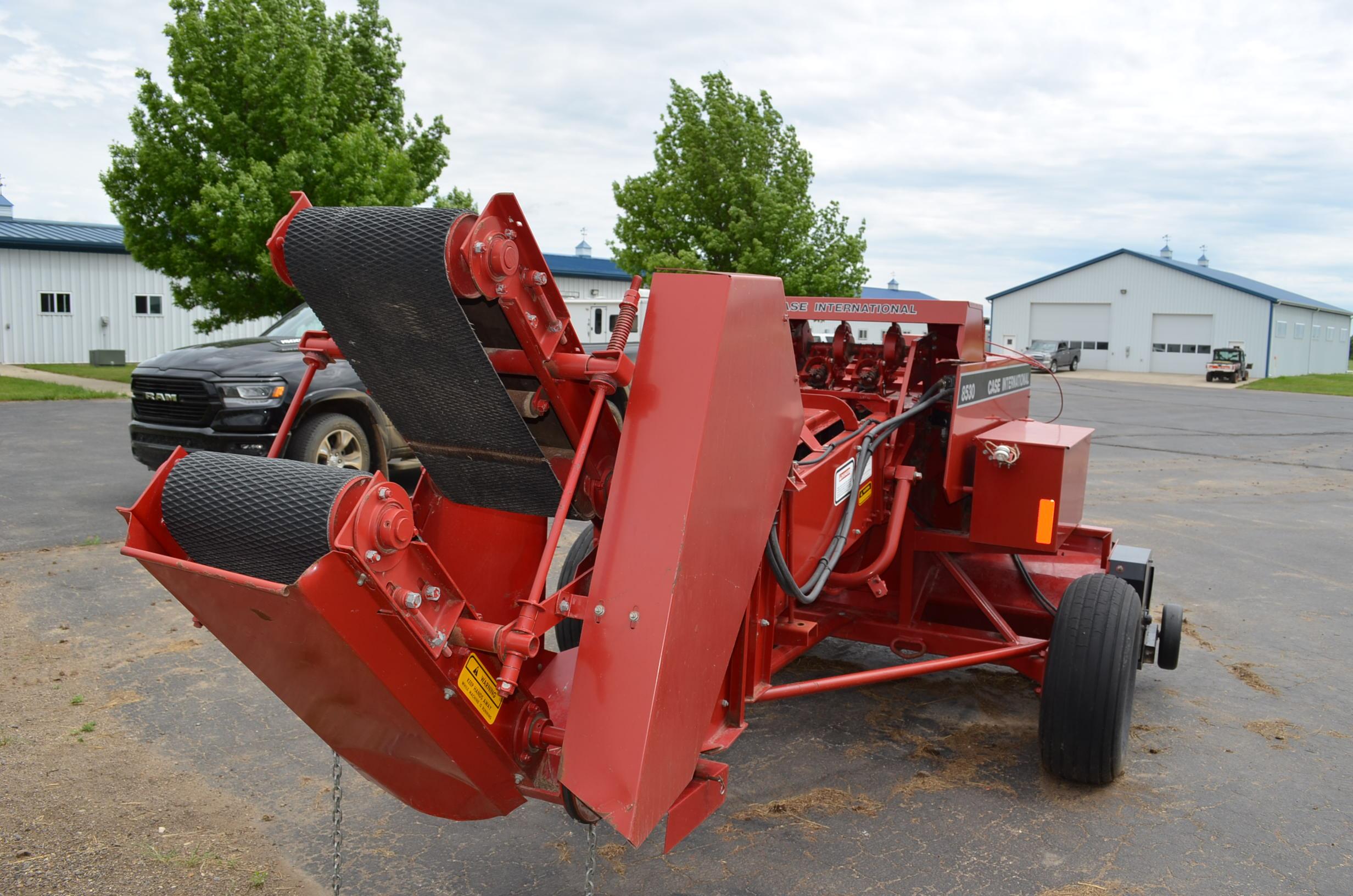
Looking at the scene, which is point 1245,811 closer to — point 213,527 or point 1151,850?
point 1151,850

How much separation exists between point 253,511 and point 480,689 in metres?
0.74

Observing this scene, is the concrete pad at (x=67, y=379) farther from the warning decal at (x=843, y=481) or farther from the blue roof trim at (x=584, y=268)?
the warning decal at (x=843, y=481)

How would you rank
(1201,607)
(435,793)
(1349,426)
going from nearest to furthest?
1. (435,793)
2. (1201,607)
3. (1349,426)

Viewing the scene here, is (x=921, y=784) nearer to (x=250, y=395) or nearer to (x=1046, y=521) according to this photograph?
(x=1046, y=521)

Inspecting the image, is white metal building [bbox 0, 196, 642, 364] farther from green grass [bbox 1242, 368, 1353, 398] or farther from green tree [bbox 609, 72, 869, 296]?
green grass [bbox 1242, 368, 1353, 398]

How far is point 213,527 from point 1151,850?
344 cm

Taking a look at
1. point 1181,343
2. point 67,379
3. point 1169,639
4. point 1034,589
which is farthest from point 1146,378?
point 1034,589

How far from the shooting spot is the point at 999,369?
5.14m

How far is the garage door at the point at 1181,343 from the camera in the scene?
47031 mm

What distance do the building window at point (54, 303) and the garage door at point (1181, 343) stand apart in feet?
143

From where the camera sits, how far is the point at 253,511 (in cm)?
239

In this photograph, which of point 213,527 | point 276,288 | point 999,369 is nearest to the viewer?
point 213,527

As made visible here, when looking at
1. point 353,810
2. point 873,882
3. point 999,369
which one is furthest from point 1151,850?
point 353,810

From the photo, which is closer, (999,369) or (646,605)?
(646,605)
